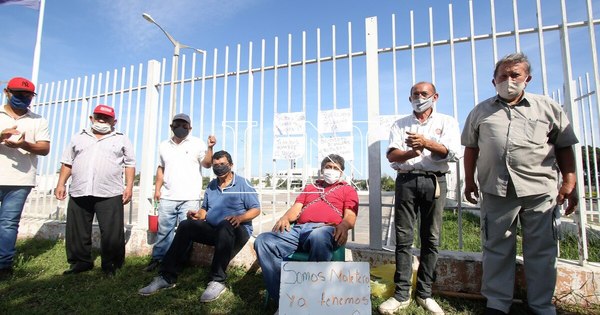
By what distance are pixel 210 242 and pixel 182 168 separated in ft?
3.43

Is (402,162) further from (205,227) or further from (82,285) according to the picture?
(82,285)

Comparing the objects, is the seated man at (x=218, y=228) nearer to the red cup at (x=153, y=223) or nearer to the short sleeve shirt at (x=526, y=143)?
the red cup at (x=153, y=223)

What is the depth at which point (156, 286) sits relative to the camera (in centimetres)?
297

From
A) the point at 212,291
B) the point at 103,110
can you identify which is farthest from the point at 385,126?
the point at 103,110

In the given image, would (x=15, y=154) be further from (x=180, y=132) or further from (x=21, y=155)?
(x=180, y=132)

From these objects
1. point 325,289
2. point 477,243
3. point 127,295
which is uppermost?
point 325,289

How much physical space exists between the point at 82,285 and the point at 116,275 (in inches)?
12.3

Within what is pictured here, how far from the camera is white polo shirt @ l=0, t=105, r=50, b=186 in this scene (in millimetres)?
3363

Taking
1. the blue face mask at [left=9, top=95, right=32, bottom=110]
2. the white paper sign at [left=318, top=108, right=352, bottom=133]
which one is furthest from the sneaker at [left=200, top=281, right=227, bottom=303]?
the blue face mask at [left=9, top=95, right=32, bottom=110]

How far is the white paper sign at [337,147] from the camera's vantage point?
3.24 m

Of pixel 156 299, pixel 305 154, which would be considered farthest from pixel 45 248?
pixel 305 154

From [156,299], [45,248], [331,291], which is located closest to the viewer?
[331,291]

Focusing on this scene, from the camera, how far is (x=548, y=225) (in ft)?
7.14

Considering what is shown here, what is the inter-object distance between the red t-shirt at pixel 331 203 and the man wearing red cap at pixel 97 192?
7.11ft
